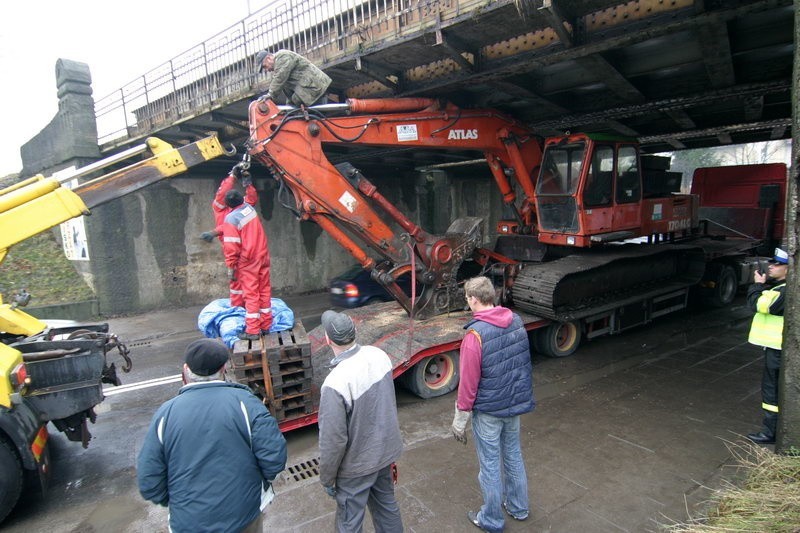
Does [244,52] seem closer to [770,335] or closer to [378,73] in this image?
[378,73]

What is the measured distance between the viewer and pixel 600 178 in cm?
714

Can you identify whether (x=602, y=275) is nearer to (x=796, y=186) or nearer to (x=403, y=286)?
(x=403, y=286)

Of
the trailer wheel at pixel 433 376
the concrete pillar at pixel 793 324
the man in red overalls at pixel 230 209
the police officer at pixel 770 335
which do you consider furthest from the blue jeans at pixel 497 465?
the man in red overalls at pixel 230 209

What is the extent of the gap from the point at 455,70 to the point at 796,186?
194 inches

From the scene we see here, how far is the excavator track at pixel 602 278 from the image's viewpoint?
21.5 feet

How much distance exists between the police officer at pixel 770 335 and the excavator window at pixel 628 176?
322cm

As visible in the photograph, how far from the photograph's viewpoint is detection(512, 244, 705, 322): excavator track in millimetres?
6551

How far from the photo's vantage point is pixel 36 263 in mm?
11609

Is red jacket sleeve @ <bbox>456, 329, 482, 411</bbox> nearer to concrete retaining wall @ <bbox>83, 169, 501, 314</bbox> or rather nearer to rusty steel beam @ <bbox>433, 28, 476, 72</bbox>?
rusty steel beam @ <bbox>433, 28, 476, 72</bbox>

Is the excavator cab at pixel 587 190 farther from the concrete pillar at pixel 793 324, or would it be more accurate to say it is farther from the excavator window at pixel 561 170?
the concrete pillar at pixel 793 324

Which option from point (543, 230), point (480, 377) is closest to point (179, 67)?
point (543, 230)

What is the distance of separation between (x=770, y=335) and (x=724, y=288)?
261 inches

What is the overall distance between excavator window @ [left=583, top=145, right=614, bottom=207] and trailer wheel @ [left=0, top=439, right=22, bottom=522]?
7122 millimetres

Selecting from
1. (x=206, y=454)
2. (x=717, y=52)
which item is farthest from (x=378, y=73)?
(x=206, y=454)
